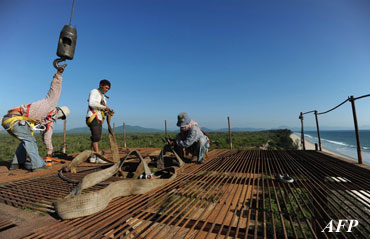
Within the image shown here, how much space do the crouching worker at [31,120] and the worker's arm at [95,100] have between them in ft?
1.78

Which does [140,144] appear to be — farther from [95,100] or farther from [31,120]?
[31,120]

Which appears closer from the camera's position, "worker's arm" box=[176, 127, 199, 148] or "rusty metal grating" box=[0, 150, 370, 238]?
"rusty metal grating" box=[0, 150, 370, 238]

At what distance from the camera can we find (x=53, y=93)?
2893mm

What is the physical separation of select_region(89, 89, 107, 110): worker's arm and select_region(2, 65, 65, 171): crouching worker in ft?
1.78

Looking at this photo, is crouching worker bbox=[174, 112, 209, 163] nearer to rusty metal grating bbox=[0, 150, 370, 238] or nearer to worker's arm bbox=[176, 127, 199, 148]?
worker's arm bbox=[176, 127, 199, 148]

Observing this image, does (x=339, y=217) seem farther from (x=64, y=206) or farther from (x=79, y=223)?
(x=64, y=206)

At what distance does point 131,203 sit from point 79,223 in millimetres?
A: 389

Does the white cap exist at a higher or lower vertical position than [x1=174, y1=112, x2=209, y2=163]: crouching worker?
higher

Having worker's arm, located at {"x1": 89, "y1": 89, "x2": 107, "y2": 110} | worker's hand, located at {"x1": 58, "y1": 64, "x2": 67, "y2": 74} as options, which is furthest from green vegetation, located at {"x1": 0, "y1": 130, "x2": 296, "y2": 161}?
worker's hand, located at {"x1": 58, "y1": 64, "x2": 67, "y2": 74}

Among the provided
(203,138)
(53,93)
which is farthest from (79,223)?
(53,93)

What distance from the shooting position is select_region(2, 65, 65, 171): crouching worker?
268 cm

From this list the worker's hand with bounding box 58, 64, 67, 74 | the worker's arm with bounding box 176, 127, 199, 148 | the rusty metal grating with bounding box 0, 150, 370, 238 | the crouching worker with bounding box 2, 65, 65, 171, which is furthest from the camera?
the worker's arm with bounding box 176, 127, 199, 148

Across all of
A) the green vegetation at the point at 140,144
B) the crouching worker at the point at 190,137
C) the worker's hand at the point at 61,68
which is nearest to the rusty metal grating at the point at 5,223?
the crouching worker at the point at 190,137

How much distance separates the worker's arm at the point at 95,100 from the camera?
11.1ft
